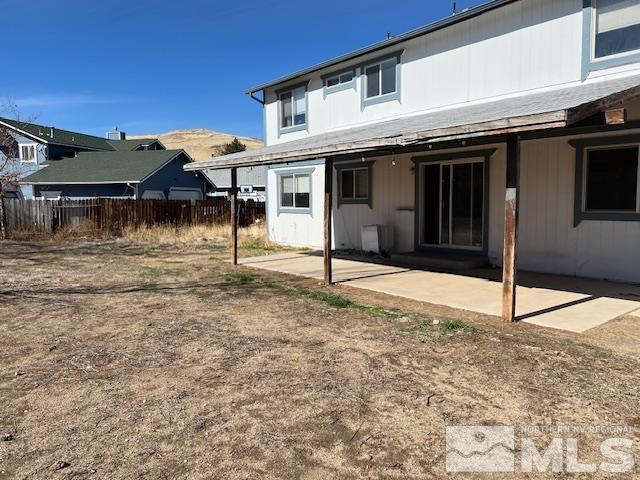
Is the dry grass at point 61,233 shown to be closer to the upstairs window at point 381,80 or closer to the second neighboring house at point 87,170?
the second neighboring house at point 87,170

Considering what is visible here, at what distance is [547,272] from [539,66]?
13.6ft

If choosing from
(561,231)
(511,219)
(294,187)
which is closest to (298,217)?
(294,187)

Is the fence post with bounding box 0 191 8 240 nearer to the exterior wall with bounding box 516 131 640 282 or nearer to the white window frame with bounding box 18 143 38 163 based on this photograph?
the white window frame with bounding box 18 143 38 163

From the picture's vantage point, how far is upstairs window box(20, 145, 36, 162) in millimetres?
31922

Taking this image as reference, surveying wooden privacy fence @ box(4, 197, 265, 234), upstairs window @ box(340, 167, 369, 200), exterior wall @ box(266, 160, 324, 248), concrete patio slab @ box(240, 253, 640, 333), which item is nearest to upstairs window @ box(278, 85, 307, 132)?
exterior wall @ box(266, 160, 324, 248)

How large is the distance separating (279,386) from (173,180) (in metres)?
28.0

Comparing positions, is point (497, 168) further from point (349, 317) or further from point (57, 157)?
point (57, 157)

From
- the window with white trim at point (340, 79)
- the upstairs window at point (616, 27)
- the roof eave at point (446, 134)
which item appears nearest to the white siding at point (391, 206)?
the window with white trim at point (340, 79)

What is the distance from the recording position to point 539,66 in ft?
30.8

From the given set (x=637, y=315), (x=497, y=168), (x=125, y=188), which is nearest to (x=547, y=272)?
(x=497, y=168)

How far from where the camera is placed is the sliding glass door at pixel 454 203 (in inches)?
425

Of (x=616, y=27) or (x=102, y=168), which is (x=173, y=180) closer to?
(x=102, y=168)

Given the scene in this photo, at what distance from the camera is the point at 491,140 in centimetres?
964

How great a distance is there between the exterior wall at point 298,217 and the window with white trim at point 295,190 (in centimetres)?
24
